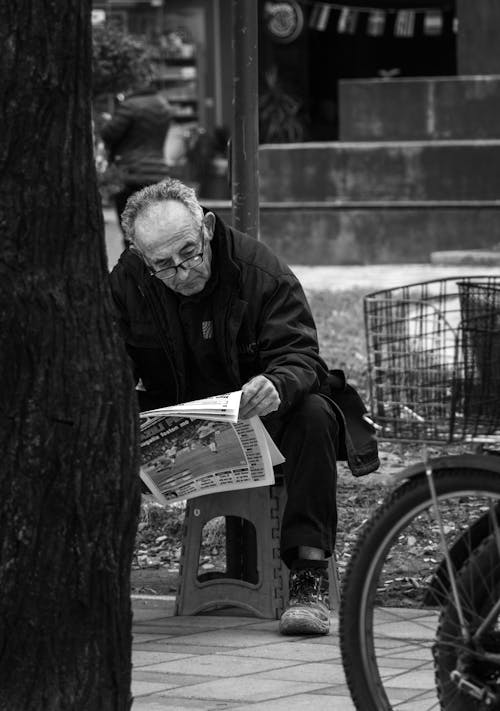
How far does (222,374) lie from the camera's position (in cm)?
436

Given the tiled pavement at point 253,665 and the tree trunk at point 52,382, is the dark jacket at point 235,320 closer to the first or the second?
the tiled pavement at point 253,665

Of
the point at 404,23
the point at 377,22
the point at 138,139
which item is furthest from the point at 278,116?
the point at 138,139

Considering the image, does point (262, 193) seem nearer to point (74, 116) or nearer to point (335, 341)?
point (335, 341)

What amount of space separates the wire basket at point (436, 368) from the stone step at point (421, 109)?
8.51 m

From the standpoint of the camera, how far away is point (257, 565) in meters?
4.44

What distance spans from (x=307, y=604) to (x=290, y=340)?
0.71 meters

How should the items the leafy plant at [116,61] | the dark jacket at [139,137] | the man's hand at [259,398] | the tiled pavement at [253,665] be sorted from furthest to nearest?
the dark jacket at [139,137] < the leafy plant at [116,61] < the man's hand at [259,398] < the tiled pavement at [253,665]

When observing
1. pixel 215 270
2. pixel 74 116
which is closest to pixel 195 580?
pixel 215 270

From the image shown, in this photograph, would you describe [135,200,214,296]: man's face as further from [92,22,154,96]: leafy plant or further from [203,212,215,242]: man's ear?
[92,22,154,96]: leafy plant

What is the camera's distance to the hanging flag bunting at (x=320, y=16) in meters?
21.0

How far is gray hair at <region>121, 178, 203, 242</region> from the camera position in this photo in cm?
427

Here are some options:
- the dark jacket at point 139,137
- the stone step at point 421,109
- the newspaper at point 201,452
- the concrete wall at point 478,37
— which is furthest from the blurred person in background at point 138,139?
the newspaper at point 201,452

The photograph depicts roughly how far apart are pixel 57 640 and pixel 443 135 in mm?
12950

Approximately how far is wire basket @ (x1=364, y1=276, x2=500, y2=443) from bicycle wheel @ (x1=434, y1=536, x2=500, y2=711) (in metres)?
1.97
